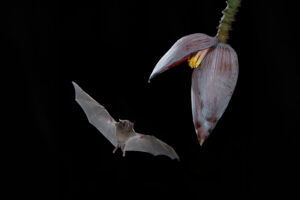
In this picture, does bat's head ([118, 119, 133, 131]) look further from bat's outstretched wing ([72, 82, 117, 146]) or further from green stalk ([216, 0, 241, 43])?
green stalk ([216, 0, 241, 43])

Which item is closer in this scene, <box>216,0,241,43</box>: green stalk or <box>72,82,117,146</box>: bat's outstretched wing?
<box>216,0,241,43</box>: green stalk

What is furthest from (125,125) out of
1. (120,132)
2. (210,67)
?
(210,67)

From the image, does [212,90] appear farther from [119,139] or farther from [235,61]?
[119,139]

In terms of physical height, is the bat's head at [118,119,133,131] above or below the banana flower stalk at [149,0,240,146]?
below

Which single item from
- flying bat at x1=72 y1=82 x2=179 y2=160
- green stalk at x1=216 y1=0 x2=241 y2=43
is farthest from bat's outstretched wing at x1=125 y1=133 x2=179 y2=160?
green stalk at x1=216 y1=0 x2=241 y2=43

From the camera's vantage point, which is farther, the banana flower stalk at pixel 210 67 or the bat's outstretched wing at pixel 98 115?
the bat's outstretched wing at pixel 98 115

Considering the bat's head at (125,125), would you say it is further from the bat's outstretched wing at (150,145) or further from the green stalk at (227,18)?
the green stalk at (227,18)

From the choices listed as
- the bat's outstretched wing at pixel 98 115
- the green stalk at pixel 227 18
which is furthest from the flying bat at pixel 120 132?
the green stalk at pixel 227 18

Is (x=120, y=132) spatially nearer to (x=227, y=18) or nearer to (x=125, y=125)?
(x=125, y=125)

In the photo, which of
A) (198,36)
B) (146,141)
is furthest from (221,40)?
(146,141)
